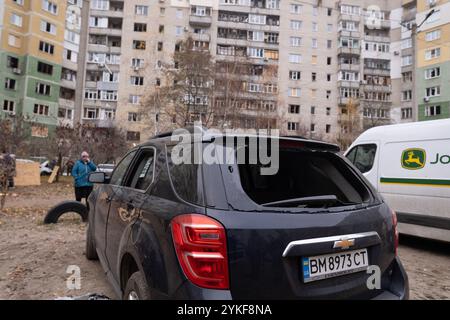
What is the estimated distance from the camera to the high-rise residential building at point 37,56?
3906 centimetres

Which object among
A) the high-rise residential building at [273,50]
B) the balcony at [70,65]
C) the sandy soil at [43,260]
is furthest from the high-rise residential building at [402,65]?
→ the sandy soil at [43,260]

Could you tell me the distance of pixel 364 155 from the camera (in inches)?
282

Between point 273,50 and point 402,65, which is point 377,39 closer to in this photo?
point 402,65

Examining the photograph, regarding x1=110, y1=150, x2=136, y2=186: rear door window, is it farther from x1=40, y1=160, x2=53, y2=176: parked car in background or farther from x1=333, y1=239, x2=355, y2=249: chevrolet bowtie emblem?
x1=40, y1=160, x2=53, y2=176: parked car in background

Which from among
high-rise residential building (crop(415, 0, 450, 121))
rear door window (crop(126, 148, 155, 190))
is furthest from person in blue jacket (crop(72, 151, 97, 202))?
high-rise residential building (crop(415, 0, 450, 121))

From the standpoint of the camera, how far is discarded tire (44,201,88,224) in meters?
7.30

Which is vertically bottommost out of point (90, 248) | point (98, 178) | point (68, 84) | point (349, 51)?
point (90, 248)

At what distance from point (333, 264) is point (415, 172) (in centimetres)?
498

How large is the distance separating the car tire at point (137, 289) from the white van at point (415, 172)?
18.4 ft

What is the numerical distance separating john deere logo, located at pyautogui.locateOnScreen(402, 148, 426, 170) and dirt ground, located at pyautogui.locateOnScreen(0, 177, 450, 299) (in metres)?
1.66

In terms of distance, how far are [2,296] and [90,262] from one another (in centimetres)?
125

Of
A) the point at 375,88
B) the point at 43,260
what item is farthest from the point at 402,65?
the point at 43,260

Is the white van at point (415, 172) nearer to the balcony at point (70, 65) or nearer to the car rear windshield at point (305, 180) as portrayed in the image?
the car rear windshield at point (305, 180)
